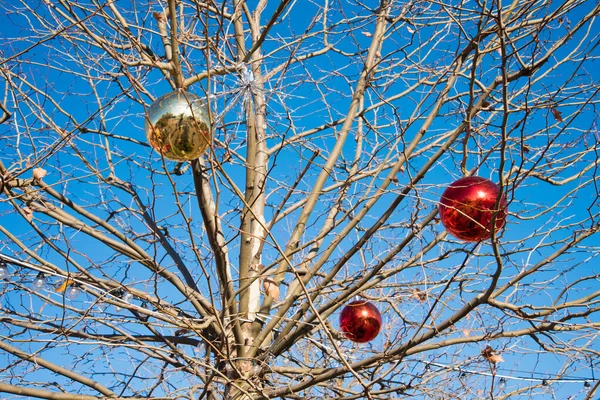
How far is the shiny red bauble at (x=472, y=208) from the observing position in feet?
9.93

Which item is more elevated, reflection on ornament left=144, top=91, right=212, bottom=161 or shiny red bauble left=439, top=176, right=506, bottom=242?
reflection on ornament left=144, top=91, right=212, bottom=161

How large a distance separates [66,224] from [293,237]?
1.73 m

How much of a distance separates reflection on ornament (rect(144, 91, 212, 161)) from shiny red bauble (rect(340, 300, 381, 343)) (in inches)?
62.1

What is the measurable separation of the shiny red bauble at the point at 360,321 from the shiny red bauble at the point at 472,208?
116cm

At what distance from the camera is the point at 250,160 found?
5.34m

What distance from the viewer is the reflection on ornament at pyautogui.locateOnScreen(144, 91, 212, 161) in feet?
10.5

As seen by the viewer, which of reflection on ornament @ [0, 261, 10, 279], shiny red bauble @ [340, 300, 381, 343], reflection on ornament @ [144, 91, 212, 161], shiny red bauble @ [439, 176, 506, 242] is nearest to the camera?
shiny red bauble @ [439, 176, 506, 242]

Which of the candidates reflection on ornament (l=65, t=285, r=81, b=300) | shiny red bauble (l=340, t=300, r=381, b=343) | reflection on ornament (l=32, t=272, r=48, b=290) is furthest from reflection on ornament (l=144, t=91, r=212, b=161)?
shiny red bauble (l=340, t=300, r=381, b=343)

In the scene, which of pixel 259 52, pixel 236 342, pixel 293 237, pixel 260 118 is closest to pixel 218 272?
pixel 236 342

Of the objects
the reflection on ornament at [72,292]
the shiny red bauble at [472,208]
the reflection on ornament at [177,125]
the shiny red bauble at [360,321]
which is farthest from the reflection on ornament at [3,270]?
the shiny red bauble at [472,208]

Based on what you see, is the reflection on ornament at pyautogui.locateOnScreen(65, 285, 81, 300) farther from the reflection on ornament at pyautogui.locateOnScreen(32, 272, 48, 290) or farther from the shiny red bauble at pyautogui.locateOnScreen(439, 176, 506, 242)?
the shiny red bauble at pyautogui.locateOnScreen(439, 176, 506, 242)

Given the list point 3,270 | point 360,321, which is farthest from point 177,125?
point 360,321

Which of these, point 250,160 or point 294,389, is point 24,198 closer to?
point 250,160

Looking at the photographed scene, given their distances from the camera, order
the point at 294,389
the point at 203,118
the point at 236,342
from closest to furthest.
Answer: the point at 203,118
the point at 294,389
the point at 236,342
